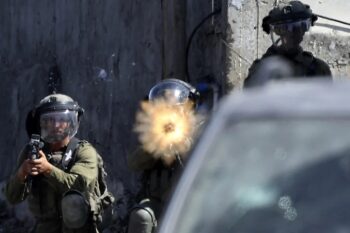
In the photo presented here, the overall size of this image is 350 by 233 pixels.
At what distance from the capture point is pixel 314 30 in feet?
27.1

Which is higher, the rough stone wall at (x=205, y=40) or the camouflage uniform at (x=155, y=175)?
the rough stone wall at (x=205, y=40)

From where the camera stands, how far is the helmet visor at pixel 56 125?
6922 millimetres

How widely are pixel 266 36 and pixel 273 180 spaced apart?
4.90 meters

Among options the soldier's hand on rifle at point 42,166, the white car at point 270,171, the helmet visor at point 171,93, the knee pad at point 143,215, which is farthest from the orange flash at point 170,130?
the white car at point 270,171

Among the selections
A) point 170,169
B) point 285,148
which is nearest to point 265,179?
point 285,148

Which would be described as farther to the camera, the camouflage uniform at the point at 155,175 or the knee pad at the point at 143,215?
the camouflage uniform at the point at 155,175

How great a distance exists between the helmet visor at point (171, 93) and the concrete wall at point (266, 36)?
4.06ft

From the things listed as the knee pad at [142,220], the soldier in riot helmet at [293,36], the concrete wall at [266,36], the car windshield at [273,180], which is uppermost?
the car windshield at [273,180]

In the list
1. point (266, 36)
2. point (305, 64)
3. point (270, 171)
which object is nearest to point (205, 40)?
point (266, 36)

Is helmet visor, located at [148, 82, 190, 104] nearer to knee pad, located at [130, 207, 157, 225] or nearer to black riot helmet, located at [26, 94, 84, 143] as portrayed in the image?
black riot helmet, located at [26, 94, 84, 143]

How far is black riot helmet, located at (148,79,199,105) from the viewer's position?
6.71 meters

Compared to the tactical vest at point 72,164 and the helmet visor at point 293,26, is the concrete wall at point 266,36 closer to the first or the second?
the helmet visor at point 293,26

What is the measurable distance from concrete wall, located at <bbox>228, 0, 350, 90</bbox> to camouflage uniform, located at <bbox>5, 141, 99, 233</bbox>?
152 centimetres

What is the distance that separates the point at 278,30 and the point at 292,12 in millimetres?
151
